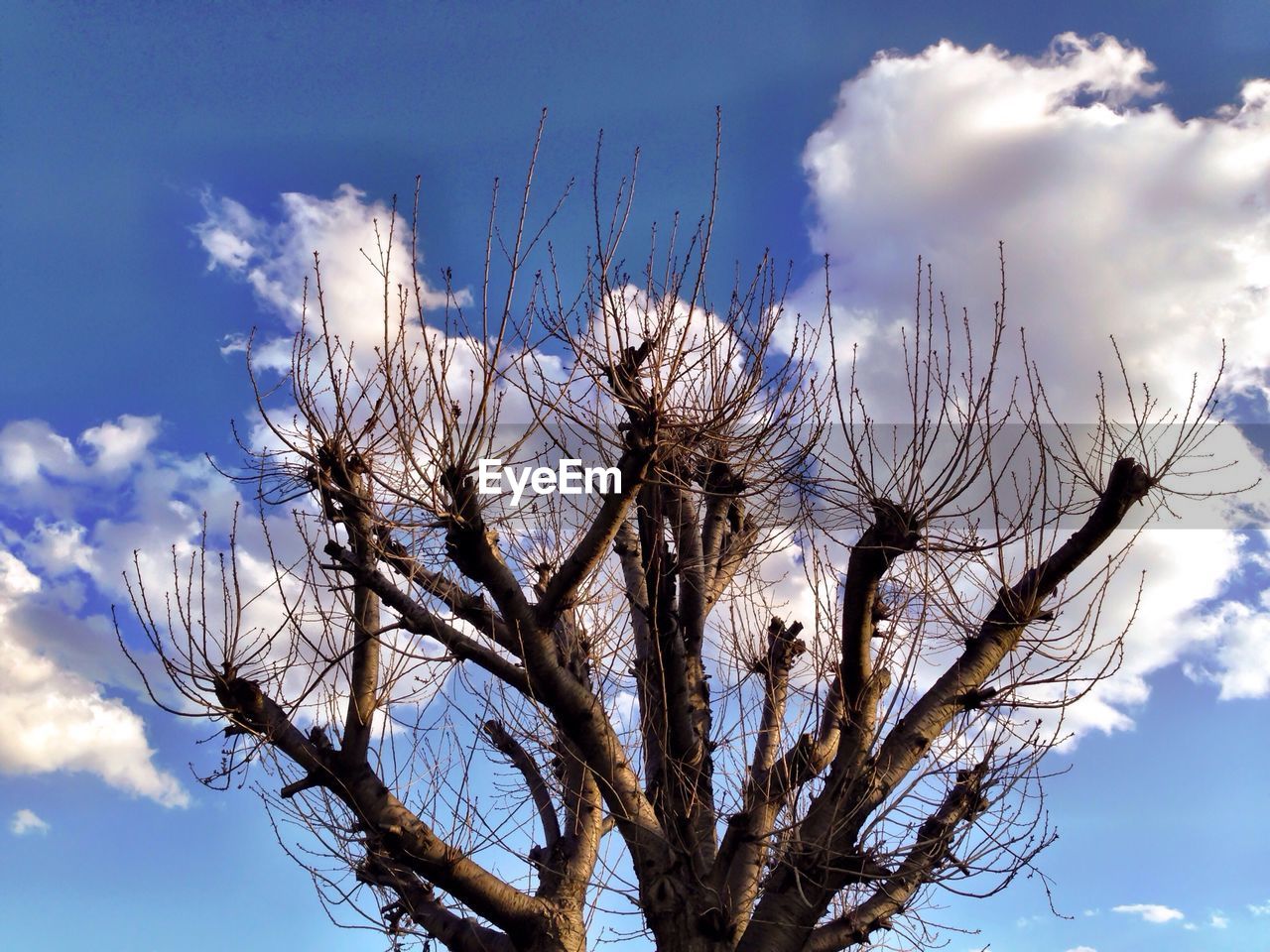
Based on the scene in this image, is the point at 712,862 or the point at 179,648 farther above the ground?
the point at 179,648

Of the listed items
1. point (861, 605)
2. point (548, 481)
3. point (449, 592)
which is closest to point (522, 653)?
point (449, 592)

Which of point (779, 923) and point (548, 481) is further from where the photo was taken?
point (548, 481)

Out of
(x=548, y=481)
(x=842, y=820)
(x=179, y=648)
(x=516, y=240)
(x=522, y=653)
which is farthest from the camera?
(x=548, y=481)

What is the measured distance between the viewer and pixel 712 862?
5.53 metres

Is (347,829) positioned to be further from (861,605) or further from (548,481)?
(861,605)

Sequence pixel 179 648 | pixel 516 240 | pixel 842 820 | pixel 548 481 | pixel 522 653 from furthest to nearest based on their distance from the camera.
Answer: pixel 548 481 → pixel 179 648 → pixel 842 820 → pixel 522 653 → pixel 516 240

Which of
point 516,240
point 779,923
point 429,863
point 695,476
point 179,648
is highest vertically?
point 695,476

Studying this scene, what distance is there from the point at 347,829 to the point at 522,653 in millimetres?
2368

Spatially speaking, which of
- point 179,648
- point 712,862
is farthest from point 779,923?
point 179,648

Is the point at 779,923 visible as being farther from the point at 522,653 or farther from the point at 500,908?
the point at 522,653

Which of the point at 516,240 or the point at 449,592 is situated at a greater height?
the point at 516,240

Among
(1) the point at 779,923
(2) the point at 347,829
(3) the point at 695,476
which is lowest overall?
(1) the point at 779,923

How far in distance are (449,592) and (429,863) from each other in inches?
64.6

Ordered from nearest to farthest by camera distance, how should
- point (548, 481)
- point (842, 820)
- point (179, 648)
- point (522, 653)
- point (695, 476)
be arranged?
point (522, 653)
point (842, 820)
point (179, 648)
point (548, 481)
point (695, 476)
